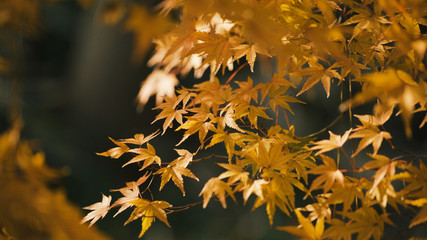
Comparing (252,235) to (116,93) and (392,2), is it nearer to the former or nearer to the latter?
(116,93)

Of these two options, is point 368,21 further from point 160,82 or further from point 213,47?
point 160,82

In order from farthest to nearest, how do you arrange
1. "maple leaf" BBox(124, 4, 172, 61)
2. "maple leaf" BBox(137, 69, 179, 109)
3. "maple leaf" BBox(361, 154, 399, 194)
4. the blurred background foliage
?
the blurred background foliage < "maple leaf" BBox(124, 4, 172, 61) < "maple leaf" BBox(137, 69, 179, 109) < "maple leaf" BBox(361, 154, 399, 194)

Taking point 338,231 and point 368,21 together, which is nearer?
point 338,231

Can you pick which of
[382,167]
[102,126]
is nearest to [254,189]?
[382,167]

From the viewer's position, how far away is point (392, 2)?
0.73 m

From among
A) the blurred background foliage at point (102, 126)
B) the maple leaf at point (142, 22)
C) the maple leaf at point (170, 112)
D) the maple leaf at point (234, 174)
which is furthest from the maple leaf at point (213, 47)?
the blurred background foliage at point (102, 126)

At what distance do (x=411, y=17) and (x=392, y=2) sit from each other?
12cm

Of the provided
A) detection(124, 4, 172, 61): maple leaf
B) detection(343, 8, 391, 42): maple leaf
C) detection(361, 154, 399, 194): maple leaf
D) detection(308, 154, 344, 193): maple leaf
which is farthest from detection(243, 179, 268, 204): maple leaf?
detection(124, 4, 172, 61): maple leaf

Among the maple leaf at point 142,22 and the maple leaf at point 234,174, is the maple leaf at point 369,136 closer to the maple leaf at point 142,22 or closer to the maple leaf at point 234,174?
the maple leaf at point 234,174

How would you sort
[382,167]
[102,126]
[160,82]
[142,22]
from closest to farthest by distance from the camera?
[382,167]
[160,82]
[142,22]
[102,126]

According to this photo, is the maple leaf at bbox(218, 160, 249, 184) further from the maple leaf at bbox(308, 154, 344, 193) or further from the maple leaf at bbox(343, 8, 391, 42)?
→ the maple leaf at bbox(343, 8, 391, 42)

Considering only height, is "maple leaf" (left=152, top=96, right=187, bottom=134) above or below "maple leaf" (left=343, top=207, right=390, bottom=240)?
above

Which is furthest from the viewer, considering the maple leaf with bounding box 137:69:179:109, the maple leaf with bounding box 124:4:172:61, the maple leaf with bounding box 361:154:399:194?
the maple leaf with bounding box 124:4:172:61

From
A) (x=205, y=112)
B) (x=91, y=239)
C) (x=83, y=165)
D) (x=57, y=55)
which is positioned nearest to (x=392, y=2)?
(x=205, y=112)
